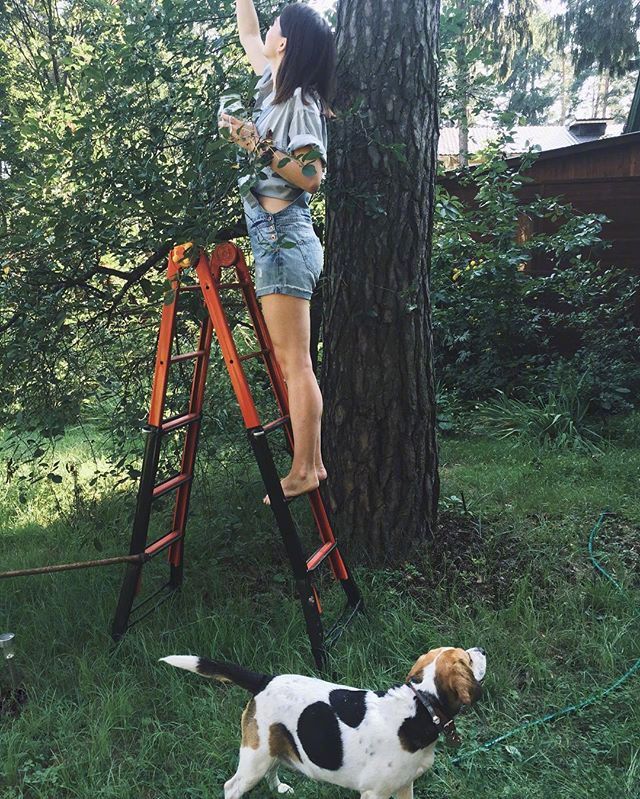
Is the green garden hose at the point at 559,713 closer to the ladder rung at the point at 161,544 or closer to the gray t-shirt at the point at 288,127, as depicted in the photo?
the ladder rung at the point at 161,544

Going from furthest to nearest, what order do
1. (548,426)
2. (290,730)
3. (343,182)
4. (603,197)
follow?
(603,197) → (548,426) → (343,182) → (290,730)

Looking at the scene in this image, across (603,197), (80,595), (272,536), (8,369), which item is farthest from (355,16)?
(603,197)

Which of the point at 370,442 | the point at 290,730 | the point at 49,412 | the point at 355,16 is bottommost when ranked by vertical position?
the point at 290,730

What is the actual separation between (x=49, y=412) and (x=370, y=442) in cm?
157

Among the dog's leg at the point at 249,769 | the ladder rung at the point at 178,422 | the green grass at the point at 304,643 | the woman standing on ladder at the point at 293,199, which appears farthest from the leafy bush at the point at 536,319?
the dog's leg at the point at 249,769

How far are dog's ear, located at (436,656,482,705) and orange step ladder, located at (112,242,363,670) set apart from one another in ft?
2.76

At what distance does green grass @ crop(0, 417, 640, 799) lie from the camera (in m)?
2.23

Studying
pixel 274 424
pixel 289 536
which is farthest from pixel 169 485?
pixel 289 536

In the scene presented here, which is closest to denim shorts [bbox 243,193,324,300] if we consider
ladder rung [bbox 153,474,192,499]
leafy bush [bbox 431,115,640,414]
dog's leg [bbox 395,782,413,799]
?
ladder rung [bbox 153,474,192,499]

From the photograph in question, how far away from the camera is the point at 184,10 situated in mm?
3143

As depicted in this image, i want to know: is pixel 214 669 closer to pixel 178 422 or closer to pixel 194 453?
pixel 178 422

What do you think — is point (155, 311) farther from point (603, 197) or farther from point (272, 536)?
point (603, 197)

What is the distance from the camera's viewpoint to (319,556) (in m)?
2.84

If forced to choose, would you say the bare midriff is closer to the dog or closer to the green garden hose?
the dog
